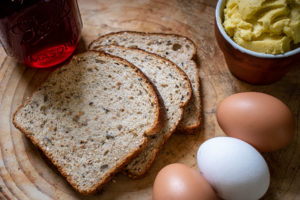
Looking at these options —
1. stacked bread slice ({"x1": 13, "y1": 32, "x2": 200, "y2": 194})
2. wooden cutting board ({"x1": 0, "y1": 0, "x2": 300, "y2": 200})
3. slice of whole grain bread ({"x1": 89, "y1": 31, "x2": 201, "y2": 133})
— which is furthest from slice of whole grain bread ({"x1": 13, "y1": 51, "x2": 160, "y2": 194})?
slice of whole grain bread ({"x1": 89, "y1": 31, "x2": 201, "y2": 133})

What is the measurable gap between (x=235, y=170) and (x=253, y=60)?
66cm

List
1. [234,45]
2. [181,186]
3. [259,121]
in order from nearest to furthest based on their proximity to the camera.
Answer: [181,186] < [259,121] < [234,45]

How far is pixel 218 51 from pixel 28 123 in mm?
1324

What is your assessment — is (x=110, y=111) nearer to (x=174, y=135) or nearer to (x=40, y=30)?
(x=174, y=135)

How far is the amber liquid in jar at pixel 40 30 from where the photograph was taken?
1934 millimetres

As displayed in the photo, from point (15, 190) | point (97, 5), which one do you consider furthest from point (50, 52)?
point (15, 190)

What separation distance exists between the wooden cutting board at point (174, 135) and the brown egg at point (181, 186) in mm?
285

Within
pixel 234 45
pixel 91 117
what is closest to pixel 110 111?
pixel 91 117

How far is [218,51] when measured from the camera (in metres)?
2.42

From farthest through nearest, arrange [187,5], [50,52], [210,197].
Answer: [187,5]
[50,52]
[210,197]

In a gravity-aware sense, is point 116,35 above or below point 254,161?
above

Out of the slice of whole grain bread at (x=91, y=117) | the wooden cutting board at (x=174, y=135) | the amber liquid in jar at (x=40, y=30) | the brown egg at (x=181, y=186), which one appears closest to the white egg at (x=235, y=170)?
the brown egg at (x=181, y=186)

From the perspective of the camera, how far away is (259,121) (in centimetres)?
180

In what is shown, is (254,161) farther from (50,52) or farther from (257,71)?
(50,52)
